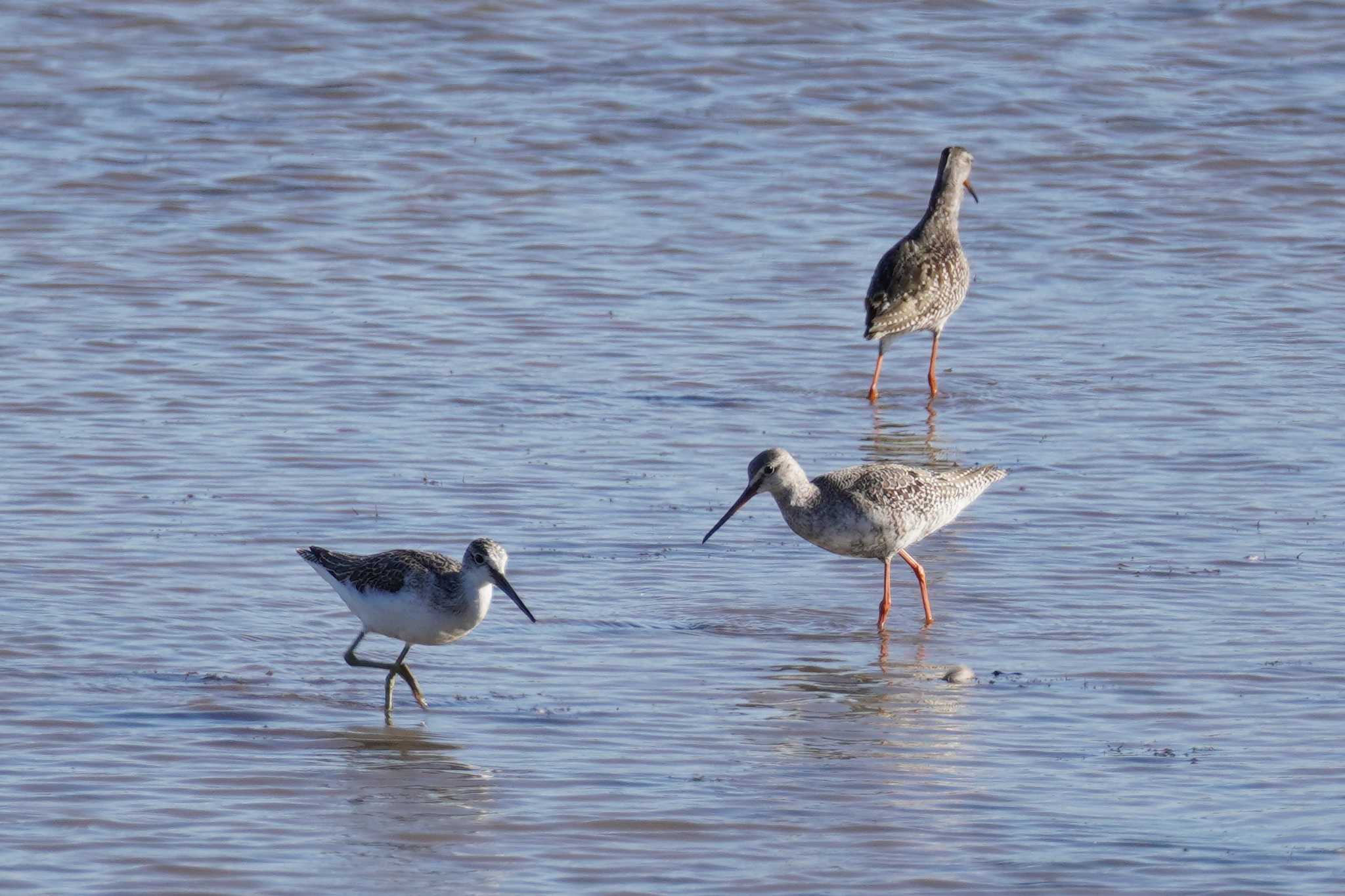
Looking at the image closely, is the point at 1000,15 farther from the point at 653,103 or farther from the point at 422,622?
the point at 422,622

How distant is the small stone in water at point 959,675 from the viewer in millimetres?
9320

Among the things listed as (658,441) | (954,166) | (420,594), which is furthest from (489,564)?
(954,166)

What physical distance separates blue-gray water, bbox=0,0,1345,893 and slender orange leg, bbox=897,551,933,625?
0.07 m

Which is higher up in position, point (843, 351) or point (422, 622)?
point (422, 622)

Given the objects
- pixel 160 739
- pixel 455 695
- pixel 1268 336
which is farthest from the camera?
pixel 1268 336

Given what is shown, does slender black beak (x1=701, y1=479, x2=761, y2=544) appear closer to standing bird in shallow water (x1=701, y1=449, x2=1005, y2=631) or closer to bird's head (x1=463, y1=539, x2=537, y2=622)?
standing bird in shallow water (x1=701, y1=449, x2=1005, y2=631)

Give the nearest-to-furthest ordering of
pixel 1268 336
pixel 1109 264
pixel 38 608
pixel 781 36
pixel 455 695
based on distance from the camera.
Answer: pixel 455 695, pixel 38 608, pixel 1268 336, pixel 1109 264, pixel 781 36

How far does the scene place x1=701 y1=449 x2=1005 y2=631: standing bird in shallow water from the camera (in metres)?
10.3

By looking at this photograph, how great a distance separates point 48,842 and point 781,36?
21.0 metres

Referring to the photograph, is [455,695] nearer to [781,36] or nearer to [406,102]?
[406,102]

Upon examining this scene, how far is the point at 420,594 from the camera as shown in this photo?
8.72m

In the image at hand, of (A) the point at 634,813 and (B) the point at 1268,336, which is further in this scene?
(B) the point at 1268,336

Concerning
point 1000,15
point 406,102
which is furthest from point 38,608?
point 1000,15

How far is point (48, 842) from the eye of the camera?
7.40 metres
